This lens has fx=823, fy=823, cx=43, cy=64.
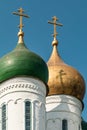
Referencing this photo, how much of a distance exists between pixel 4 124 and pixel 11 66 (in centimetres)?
205

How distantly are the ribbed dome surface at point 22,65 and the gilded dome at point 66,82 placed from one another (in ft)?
5.51

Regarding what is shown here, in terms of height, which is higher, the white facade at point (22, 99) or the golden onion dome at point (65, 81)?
the golden onion dome at point (65, 81)

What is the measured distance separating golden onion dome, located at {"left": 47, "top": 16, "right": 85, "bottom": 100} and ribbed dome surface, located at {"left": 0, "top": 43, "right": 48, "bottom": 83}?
1.68 meters

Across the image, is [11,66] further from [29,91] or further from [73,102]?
[73,102]

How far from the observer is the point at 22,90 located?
27.0 m

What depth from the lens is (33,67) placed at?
27.4 m

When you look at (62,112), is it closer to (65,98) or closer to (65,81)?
(65,98)

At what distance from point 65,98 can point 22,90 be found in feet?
9.25

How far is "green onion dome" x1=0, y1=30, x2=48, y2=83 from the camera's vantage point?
27250 millimetres

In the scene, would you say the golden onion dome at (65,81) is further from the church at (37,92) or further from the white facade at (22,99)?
the white facade at (22,99)

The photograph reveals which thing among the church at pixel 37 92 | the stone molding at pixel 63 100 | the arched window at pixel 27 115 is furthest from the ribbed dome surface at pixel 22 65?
the stone molding at pixel 63 100

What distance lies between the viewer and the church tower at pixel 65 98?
29.0 meters

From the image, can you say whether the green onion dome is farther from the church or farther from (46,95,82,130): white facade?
(46,95,82,130): white facade

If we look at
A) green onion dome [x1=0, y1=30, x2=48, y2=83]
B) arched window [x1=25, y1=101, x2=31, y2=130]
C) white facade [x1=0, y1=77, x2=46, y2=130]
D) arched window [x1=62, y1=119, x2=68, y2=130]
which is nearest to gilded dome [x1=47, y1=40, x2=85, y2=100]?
arched window [x1=62, y1=119, x2=68, y2=130]
